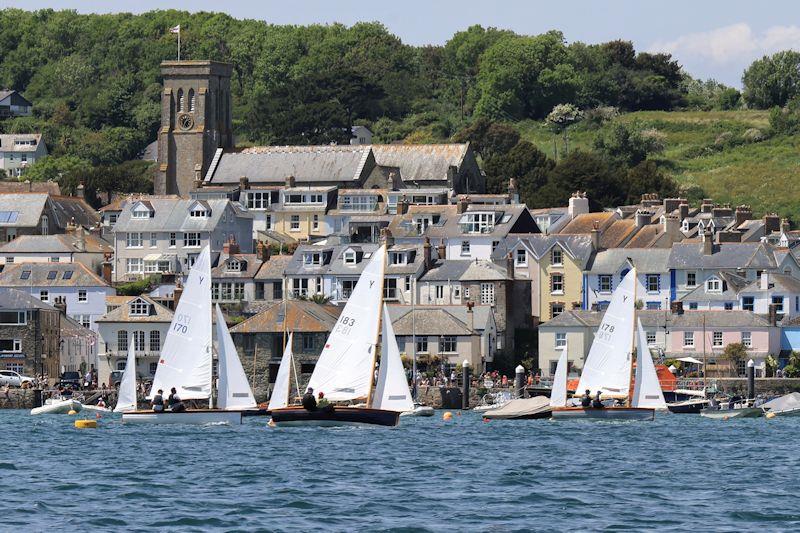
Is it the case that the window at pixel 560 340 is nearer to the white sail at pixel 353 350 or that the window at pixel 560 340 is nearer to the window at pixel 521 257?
the window at pixel 521 257

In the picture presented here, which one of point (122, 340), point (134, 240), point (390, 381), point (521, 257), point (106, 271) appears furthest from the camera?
point (134, 240)

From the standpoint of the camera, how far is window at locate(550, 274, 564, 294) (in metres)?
112

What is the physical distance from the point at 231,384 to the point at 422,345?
29.2 m

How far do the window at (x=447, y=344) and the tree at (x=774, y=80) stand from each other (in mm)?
75368

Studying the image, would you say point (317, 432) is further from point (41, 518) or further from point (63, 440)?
point (41, 518)

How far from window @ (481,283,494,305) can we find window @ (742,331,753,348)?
46.3ft

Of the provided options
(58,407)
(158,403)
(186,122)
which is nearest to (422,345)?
(58,407)

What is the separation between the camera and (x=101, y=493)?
51.1m

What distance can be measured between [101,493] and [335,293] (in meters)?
62.0

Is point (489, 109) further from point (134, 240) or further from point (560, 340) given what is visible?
point (560, 340)

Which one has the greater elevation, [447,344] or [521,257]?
[521,257]

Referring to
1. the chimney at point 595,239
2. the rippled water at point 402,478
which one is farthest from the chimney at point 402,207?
the rippled water at point 402,478

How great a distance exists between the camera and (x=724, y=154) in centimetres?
15688

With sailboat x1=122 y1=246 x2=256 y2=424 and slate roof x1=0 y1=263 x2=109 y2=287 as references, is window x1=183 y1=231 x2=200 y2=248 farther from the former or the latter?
sailboat x1=122 y1=246 x2=256 y2=424
